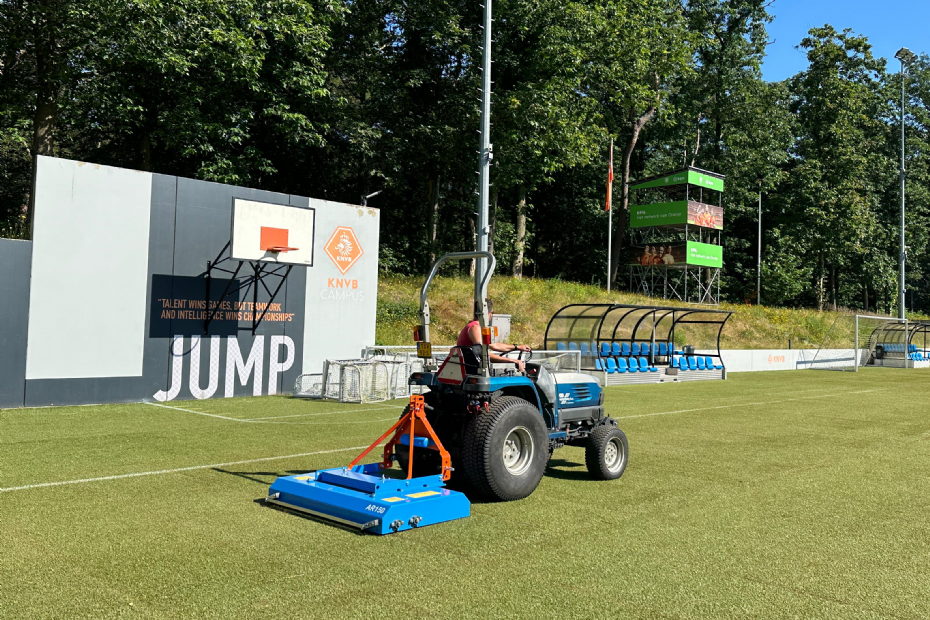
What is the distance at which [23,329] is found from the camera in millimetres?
12930

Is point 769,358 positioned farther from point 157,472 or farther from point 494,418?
point 157,472

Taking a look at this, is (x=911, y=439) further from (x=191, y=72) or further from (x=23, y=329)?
(x=191, y=72)

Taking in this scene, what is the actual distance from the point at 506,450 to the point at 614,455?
1.74m

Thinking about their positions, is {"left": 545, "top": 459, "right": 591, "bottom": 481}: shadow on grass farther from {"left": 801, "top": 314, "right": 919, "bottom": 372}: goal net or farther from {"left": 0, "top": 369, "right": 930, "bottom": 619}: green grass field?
{"left": 801, "top": 314, "right": 919, "bottom": 372}: goal net

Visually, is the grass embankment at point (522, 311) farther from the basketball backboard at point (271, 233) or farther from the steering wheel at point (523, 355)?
the steering wheel at point (523, 355)

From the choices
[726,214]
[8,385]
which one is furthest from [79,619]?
[726,214]

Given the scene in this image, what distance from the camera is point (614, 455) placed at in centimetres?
799

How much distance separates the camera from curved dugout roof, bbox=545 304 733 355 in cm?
2361

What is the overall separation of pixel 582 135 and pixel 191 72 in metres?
14.9

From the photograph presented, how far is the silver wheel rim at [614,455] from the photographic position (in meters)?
7.86

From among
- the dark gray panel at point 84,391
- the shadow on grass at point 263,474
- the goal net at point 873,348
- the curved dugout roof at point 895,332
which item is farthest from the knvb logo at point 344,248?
the curved dugout roof at point 895,332

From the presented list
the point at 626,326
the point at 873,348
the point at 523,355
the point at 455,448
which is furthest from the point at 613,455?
the point at 873,348

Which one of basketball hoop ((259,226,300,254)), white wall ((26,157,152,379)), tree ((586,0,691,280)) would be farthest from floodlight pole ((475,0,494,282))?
tree ((586,0,691,280))

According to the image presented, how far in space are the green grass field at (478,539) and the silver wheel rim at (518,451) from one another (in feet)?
1.26
